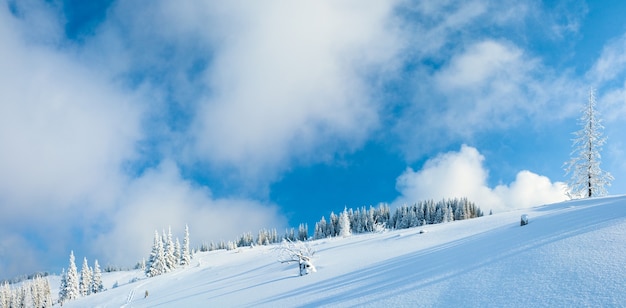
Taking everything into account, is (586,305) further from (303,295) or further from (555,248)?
(303,295)

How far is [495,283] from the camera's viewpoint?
1212cm

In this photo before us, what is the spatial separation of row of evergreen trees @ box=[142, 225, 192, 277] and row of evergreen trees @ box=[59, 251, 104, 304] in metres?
23.5

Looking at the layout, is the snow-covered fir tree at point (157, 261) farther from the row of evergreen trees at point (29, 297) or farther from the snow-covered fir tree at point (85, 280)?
the row of evergreen trees at point (29, 297)

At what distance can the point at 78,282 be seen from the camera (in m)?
101

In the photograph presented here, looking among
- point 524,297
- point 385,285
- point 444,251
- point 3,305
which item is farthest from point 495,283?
point 3,305

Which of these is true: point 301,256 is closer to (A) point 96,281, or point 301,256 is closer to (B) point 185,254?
(B) point 185,254

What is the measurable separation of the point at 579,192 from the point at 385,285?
125 ft

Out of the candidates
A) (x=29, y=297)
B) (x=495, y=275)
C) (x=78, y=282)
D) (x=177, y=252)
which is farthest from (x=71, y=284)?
(x=495, y=275)

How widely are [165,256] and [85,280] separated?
33357mm

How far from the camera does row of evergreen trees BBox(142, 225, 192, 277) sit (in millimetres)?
88438

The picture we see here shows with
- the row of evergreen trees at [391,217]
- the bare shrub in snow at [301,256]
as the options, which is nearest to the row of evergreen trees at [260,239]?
the row of evergreen trees at [391,217]

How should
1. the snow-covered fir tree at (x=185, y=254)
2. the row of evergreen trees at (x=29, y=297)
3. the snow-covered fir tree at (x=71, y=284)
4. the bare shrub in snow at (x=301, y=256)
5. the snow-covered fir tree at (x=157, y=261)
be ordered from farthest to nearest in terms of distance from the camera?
1. the row of evergreen trees at (x=29, y=297)
2. the snow-covered fir tree at (x=185, y=254)
3. the snow-covered fir tree at (x=71, y=284)
4. the snow-covered fir tree at (x=157, y=261)
5. the bare shrub in snow at (x=301, y=256)

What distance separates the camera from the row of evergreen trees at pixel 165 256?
88438mm

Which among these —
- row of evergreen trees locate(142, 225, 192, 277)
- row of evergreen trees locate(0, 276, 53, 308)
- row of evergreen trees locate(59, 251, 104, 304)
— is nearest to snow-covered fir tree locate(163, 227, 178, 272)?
row of evergreen trees locate(142, 225, 192, 277)
